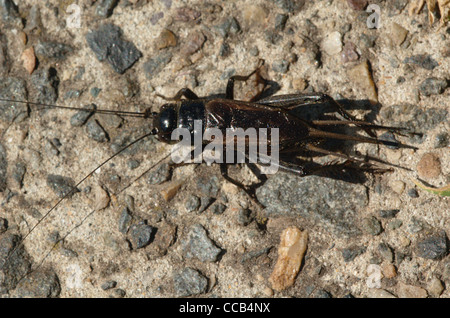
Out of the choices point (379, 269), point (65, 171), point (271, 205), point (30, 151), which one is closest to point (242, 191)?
point (271, 205)

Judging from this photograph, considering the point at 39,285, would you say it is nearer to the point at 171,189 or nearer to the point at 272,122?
the point at 171,189

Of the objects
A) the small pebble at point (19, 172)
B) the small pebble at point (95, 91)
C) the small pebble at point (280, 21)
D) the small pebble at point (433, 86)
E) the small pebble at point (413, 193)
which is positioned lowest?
the small pebble at point (413, 193)

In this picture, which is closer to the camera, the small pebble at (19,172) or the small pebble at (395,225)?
the small pebble at (395,225)

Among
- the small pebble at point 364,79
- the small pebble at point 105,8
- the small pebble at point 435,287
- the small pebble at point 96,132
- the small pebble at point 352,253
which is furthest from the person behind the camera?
the small pebble at point 105,8

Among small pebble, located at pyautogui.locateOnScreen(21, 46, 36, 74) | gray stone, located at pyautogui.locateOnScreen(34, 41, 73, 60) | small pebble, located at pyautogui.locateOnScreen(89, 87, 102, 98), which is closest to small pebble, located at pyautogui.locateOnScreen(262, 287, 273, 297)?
small pebble, located at pyautogui.locateOnScreen(89, 87, 102, 98)

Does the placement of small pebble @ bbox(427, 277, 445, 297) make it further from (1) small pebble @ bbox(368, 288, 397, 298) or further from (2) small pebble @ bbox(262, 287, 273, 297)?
(2) small pebble @ bbox(262, 287, 273, 297)

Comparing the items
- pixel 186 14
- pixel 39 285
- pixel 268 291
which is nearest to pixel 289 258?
pixel 268 291

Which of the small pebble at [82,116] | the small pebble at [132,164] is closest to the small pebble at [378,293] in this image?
the small pebble at [132,164]

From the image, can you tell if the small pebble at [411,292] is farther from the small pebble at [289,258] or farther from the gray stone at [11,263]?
the gray stone at [11,263]
